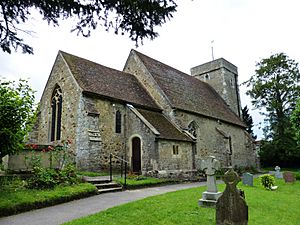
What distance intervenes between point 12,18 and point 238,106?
106 ft

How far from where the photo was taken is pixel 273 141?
101 feet

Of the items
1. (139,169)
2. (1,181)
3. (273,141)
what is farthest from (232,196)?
(273,141)

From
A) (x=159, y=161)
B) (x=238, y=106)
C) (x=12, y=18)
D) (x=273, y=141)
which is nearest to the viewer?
Answer: (x=12, y=18)

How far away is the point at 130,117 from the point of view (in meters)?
17.3

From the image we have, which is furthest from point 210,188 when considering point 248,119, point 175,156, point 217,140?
point 248,119

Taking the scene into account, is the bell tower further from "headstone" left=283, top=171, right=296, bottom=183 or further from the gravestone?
the gravestone

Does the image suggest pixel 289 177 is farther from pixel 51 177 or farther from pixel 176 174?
pixel 51 177

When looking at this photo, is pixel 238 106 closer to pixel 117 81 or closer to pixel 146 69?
pixel 146 69

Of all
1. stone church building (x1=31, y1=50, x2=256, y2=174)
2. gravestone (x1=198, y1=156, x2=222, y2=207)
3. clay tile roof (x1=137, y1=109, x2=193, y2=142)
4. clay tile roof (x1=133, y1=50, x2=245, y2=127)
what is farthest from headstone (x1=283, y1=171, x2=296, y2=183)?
gravestone (x1=198, y1=156, x2=222, y2=207)

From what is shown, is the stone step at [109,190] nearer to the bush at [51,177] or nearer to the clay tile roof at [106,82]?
the bush at [51,177]

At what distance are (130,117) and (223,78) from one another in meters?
18.4

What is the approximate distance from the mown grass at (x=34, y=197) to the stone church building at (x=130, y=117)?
4.55m

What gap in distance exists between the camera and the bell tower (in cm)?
3148

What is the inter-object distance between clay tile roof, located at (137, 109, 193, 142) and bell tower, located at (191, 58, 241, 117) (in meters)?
14.9
